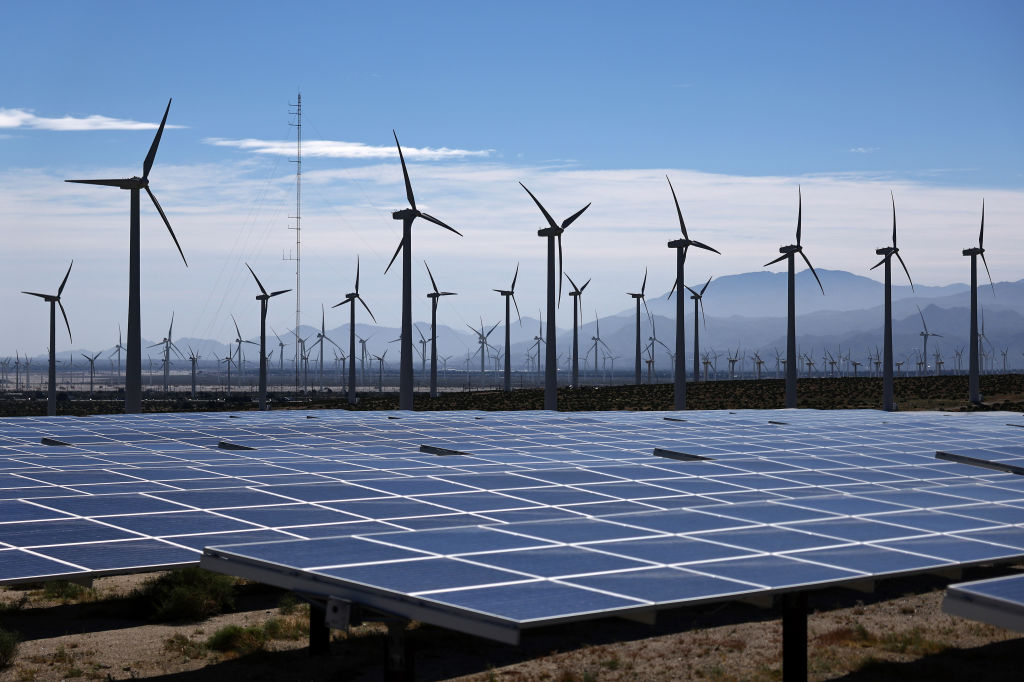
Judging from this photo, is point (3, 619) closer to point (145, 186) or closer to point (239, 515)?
point (239, 515)

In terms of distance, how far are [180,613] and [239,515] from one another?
29.7 feet

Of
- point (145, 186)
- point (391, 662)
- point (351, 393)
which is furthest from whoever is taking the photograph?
point (351, 393)

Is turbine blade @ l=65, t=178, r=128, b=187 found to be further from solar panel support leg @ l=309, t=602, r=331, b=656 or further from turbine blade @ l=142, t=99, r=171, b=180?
solar panel support leg @ l=309, t=602, r=331, b=656

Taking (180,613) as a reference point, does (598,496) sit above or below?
above

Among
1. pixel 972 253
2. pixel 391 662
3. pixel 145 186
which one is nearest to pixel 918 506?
pixel 391 662

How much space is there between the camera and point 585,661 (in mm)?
29266

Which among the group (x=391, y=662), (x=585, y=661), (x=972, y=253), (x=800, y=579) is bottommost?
(x=585, y=661)

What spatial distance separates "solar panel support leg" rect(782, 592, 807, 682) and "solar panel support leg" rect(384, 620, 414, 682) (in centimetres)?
791

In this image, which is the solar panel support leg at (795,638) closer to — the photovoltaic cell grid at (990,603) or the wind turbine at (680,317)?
the photovoltaic cell grid at (990,603)

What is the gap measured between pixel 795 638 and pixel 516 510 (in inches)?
325

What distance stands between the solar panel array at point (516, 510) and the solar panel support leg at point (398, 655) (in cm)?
104

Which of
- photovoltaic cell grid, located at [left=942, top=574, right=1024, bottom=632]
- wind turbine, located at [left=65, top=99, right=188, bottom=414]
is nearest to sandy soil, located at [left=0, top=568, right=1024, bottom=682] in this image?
photovoltaic cell grid, located at [left=942, top=574, right=1024, bottom=632]

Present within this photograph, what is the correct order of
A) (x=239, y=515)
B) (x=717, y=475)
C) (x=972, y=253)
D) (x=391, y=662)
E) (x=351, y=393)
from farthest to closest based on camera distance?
(x=351, y=393), (x=972, y=253), (x=717, y=475), (x=239, y=515), (x=391, y=662)

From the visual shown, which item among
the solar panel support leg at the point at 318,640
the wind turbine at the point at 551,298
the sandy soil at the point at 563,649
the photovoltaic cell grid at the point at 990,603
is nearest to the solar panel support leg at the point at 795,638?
the photovoltaic cell grid at the point at 990,603
